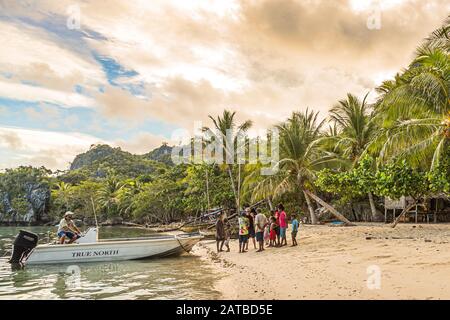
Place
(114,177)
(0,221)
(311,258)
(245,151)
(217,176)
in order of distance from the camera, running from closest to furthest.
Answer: (311,258) → (245,151) → (217,176) → (0,221) → (114,177)

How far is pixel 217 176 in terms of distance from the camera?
3347 cm

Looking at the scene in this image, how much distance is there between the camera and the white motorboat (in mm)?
13820

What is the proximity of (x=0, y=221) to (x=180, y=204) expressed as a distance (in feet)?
106

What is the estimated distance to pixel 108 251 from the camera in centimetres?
1411

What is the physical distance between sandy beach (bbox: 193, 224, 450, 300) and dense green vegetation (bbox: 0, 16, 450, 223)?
11.3ft

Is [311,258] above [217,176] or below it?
below

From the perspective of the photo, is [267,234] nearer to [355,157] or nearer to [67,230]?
[67,230]

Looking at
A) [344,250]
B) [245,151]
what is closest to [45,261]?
[344,250]

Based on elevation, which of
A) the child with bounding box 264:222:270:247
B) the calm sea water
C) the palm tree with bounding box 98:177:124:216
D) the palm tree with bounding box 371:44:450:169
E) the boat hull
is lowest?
the calm sea water

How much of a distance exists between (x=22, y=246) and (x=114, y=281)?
5667mm

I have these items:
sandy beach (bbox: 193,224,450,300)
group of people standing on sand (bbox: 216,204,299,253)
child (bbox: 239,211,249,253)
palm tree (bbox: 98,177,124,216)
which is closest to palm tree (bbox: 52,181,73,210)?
palm tree (bbox: 98,177,124,216)

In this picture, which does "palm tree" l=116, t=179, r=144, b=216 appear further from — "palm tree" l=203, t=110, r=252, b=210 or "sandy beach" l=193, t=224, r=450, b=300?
"sandy beach" l=193, t=224, r=450, b=300

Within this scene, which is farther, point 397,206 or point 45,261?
point 397,206
